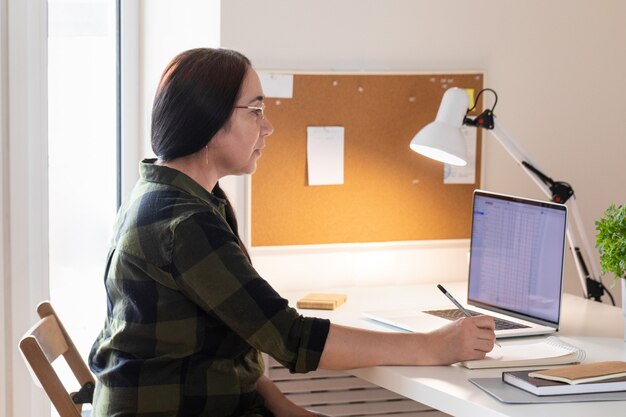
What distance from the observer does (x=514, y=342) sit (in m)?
2.10

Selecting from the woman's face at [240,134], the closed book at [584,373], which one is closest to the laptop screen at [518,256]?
the closed book at [584,373]

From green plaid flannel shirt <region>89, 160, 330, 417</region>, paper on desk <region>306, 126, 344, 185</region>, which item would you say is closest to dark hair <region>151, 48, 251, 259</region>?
green plaid flannel shirt <region>89, 160, 330, 417</region>

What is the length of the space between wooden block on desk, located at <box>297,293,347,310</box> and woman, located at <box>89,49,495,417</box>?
21.7 inches

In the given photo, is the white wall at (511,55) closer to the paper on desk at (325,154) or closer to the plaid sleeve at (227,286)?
the paper on desk at (325,154)

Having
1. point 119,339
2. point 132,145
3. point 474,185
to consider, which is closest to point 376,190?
point 474,185

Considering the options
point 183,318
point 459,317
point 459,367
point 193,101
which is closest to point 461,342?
point 459,367

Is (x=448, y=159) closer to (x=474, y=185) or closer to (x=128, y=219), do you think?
(x=474, y=185)

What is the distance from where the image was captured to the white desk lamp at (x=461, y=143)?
2398 millimetres

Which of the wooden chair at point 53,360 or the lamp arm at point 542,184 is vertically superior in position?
the lamp arm at point 542,184

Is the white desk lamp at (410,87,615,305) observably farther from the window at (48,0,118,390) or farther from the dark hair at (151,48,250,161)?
the window at (48,0,118,390)

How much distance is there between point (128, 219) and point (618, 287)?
1.82m

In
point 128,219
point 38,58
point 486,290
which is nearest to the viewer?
point 128,219

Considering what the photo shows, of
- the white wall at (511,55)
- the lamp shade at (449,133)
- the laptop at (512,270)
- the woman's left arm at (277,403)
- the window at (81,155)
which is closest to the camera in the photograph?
the woman's left arm at (277,403)

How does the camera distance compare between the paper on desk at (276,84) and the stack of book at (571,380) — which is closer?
the stack of book at (571,380)
